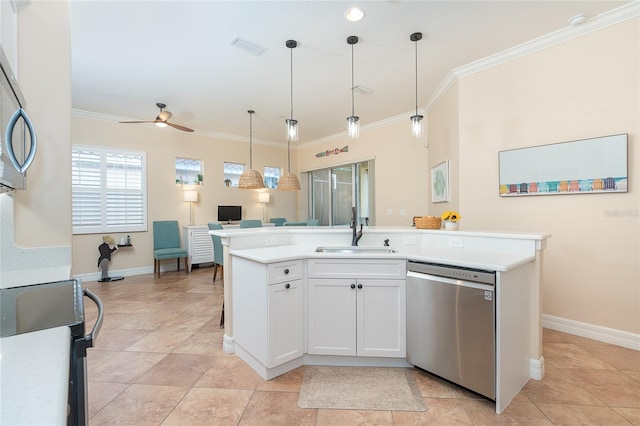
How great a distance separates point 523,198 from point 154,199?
6096 millimetres

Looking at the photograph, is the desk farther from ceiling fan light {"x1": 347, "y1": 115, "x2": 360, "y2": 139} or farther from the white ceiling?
ceiling fan light {"x1": 347, "y1": 115, "x2": 360, "y2": 139}

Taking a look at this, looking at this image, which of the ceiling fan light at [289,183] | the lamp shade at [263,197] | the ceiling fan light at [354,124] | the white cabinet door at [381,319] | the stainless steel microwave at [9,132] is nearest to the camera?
the stainless steel microwave at [9,132]

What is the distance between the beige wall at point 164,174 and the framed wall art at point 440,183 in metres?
4.21

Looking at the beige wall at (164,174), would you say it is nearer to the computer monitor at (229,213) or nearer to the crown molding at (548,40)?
the computer monitor at (229,213)

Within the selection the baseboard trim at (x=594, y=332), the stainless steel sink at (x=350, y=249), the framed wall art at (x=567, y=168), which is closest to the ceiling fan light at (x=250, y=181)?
A: the stainless steel sink at (x=350, y=249)

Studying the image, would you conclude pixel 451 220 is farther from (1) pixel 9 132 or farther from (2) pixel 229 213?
(2) pixel 229 213

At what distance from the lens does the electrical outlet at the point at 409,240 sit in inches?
110

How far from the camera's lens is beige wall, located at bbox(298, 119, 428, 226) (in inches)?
202

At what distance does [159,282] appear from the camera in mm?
5059

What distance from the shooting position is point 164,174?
5.86m

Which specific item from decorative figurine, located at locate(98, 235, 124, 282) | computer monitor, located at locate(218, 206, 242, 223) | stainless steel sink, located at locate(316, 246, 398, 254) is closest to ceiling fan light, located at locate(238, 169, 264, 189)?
computer monitor, located at locate(218, 206, 242, 223)

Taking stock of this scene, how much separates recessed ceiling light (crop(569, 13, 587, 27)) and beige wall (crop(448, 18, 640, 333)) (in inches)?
6.7

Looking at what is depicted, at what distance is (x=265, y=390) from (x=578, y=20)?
4108mm

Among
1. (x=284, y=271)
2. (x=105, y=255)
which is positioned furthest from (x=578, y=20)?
(x=105, y=255)
